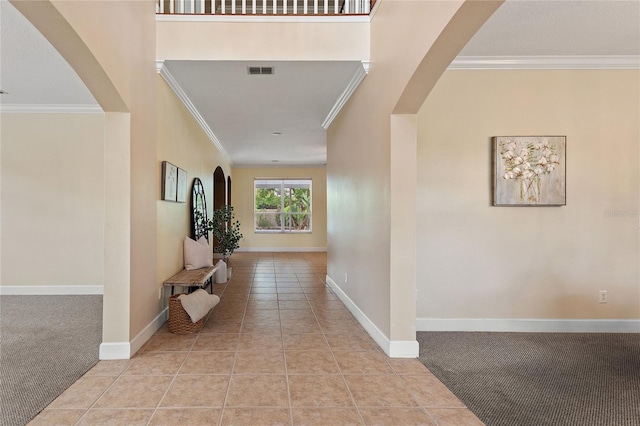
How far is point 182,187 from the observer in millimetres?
4293

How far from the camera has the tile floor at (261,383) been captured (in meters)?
2.02

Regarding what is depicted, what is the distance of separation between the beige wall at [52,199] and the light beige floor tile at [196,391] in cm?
342

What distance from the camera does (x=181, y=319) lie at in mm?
3359

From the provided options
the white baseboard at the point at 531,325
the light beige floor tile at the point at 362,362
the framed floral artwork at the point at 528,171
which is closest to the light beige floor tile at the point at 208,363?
the light beige floor tile at the point at 362,362

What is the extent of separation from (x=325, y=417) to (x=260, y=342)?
50.2 inches

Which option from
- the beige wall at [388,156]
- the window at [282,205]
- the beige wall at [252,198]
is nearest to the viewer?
the beige wall at [388,156]

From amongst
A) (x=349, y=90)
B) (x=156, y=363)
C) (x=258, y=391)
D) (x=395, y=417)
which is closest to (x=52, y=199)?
(x=156, y=363)

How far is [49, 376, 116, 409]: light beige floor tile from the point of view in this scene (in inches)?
84.1

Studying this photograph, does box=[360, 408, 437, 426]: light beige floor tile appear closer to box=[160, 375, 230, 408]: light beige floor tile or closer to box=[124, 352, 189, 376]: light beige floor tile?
box=[160, 375, 230, 408]: light beige floor tile

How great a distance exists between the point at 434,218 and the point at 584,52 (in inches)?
84.9

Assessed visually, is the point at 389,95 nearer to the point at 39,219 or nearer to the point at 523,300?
the point at 523,300

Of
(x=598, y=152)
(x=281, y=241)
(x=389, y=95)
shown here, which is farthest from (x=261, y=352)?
(x=281, y=241)

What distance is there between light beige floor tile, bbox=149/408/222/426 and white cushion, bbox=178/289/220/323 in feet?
4.33

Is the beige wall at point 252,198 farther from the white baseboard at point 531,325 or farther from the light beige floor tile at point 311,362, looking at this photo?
the light beige floor tile at point 311,362
